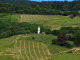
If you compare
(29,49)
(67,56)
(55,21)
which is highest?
(67,56)

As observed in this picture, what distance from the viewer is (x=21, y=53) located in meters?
24.8

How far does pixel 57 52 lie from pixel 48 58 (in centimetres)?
370

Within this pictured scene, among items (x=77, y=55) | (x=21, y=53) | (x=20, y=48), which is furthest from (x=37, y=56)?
(x=77, y=55)

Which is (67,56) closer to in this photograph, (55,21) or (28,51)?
(28,51)

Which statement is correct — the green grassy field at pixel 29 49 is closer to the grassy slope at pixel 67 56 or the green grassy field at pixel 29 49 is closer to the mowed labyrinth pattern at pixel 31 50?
the mowed labyrinth pattern at pixel 31 50

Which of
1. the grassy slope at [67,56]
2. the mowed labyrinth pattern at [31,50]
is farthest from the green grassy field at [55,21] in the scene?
the grassy slope at [67,56]

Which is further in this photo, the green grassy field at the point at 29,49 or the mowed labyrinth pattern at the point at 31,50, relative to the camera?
the green grassy field at the point at 29,49

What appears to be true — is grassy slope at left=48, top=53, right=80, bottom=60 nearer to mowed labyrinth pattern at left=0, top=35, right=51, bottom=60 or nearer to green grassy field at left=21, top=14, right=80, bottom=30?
mowed labyrinth pattern at left=0, top=35, right=51, bottom=60

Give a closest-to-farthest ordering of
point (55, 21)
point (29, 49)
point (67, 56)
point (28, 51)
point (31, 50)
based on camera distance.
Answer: point (67, 56), point (28, 51), point (31, 50), point (29, 49), point (55, 21)

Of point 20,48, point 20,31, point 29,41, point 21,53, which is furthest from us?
point 20,31

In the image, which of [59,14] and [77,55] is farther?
[59,14]

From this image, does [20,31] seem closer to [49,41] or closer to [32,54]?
[49,41]

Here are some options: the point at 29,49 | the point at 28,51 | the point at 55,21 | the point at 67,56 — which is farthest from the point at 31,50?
the point at 55,21

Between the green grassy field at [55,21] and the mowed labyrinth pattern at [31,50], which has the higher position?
the mowed labyrinth pattern at [31,50]
